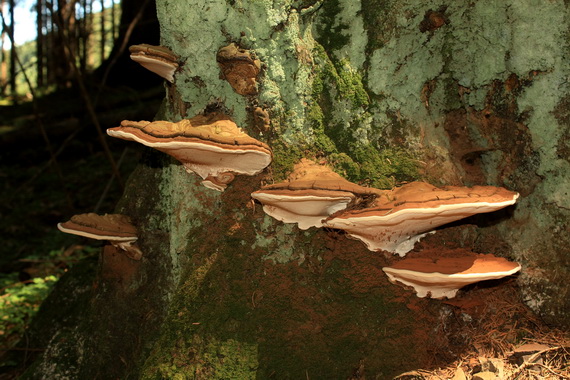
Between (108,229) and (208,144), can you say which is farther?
(108,229)

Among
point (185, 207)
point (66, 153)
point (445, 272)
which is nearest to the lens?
point (445, 272)

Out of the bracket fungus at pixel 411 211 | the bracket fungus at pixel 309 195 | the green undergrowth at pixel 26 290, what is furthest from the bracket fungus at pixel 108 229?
the green undergrowth at pixel 26 290

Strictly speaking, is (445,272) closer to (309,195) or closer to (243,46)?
(309,195)

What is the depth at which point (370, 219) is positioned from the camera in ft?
7.63

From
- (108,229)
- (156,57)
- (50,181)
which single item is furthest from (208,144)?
(50,181)

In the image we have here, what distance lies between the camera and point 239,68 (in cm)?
292

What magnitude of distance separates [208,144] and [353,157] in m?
1.10

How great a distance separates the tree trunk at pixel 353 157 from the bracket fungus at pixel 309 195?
101 mm

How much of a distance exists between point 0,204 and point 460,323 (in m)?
12.6

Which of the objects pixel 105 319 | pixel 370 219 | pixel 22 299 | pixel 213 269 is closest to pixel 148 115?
pixel 22 299

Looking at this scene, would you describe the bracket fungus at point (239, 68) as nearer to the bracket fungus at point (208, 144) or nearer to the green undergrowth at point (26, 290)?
the bracket fungus at point (208, 144)

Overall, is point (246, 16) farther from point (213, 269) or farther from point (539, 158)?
point (539, 158)

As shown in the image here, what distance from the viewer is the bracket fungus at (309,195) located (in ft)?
7.84

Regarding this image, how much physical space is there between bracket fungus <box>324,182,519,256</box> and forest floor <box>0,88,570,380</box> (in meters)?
0.33
